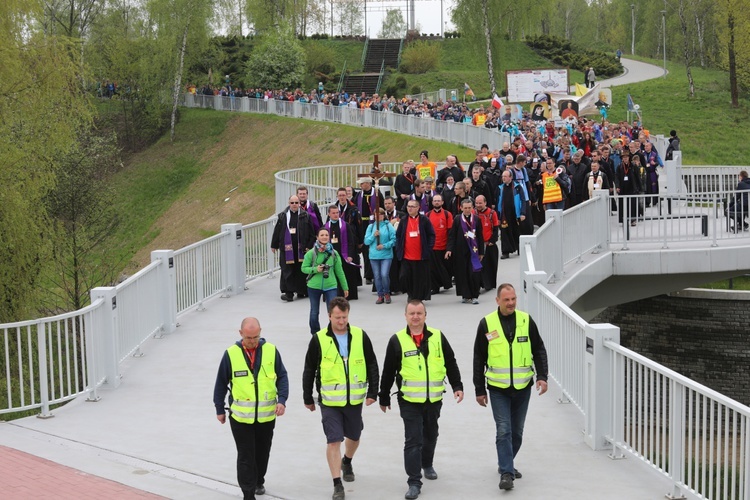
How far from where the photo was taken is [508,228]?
2141 cm

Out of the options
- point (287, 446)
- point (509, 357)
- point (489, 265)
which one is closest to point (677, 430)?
point (509, 357)

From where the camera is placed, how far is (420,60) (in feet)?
259

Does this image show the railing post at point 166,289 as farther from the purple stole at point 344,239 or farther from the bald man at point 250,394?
the bald man at point 250,394

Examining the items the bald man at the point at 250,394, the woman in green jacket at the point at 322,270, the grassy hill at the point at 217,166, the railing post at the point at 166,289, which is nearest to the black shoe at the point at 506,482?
the bald man at the point at 250,394

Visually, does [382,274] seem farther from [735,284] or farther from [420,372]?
[735,284]

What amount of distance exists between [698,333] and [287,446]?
1811cm

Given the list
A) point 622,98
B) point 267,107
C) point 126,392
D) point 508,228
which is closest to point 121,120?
point 267,107

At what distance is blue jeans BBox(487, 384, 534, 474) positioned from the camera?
31.9 feet

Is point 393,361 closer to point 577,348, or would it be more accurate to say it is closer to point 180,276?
point 577,348

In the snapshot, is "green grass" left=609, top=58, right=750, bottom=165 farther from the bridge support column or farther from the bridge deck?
the bridge support column

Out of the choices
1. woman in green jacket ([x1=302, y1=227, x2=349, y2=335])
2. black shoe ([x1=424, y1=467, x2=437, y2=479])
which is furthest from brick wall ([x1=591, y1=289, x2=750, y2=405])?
black shoe ([x1=424, y1=467, x2=437, y2=479])

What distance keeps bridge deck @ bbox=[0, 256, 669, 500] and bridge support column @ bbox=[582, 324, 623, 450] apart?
29 cm

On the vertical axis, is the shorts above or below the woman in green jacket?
below

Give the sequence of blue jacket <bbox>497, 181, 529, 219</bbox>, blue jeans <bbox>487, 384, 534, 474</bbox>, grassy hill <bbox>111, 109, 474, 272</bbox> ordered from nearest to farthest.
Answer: blue jeans <bbox>487, 384, 534, 474</bbox> → blue jacket <bbox>497, 181, 529, 219</bbox> → grassy hill <bbox>111, 109, 474, 272</bbox>
